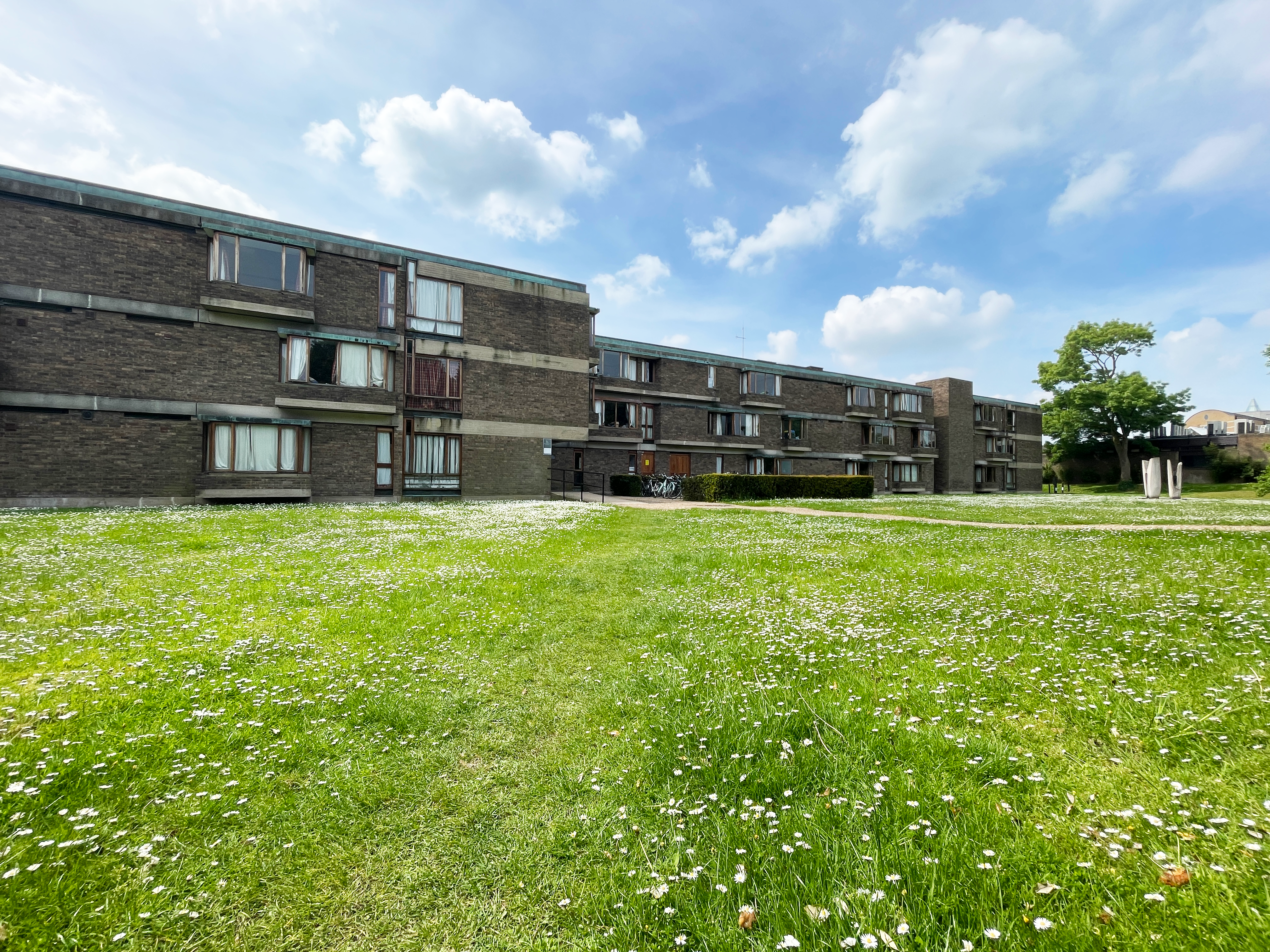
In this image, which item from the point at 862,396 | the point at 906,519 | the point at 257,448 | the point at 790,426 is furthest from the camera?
the point at 862,396

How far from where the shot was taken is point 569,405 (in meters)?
29.8

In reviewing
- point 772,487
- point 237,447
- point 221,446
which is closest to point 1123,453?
point 772,487

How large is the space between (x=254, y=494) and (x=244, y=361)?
5523mm

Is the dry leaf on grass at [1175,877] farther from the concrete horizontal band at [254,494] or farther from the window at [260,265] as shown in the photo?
the window at [260,265]

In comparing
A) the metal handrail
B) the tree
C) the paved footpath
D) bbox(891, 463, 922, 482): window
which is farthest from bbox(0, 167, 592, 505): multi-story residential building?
the tree

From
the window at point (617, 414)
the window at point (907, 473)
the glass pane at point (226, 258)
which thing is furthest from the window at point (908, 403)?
the glass pane at point (226, 258)

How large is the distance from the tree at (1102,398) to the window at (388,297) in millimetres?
65882

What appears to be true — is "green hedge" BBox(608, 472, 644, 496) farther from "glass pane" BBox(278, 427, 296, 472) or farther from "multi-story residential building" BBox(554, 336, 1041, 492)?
"glass pane" BBox(278, 427, 296, 472)

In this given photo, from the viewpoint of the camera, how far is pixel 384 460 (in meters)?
25.2

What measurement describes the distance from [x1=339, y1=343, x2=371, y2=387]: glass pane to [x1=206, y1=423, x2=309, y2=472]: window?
2.73 meters

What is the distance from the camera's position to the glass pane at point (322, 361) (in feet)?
75.3

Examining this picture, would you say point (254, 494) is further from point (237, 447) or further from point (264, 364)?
point (264, 364)

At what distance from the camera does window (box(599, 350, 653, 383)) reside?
117 ft

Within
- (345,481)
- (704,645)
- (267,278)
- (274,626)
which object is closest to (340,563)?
(274,626)
